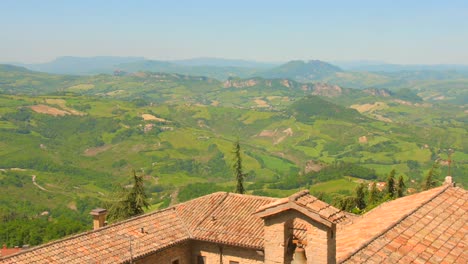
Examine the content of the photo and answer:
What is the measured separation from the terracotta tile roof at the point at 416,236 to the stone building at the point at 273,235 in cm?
4

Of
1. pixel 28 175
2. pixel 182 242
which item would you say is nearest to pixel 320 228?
pixel 182 242

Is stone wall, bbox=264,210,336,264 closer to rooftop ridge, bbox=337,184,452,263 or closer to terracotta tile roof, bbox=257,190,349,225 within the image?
terracotta tile roof, bbox=257,190,349,225

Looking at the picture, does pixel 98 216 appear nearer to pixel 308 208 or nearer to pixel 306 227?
pixel 306 227

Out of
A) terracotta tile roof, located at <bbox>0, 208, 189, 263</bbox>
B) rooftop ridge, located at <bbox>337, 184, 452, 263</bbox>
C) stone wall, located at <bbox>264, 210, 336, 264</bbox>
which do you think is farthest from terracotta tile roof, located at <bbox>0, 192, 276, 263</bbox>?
stone wall, located at <bbox>264, 210, 336, 264</bbox>

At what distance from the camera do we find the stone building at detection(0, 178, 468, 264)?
1344 centimetres

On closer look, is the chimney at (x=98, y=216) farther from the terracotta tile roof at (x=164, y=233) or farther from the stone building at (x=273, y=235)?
the terracotta tile roof at (x=164, y=233)

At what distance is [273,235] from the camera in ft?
45.7

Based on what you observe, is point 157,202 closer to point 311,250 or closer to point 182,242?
point 182,242

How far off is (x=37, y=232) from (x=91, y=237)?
203 ft

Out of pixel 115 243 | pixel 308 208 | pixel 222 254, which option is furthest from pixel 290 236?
pixel 115 243

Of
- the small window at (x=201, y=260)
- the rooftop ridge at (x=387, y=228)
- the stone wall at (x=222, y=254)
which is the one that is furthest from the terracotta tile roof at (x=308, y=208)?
the small window at (x=201, y=260)

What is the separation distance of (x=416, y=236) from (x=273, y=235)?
8.19 metres

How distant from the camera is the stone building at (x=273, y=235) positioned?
1344 cm

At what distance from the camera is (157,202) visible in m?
156
